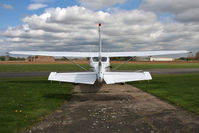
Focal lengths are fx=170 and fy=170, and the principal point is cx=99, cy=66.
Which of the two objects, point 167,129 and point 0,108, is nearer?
point 167,129

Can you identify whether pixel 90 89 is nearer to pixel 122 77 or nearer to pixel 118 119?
pixel 122 77

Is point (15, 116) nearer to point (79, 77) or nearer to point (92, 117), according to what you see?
point (92, 117)

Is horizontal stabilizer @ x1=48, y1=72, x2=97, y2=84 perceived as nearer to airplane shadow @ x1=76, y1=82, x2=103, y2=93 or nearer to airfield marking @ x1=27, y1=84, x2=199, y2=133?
airplane shadow @ x1=76, y1=82, x2=103, y2=93

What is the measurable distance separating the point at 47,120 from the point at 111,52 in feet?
31.3

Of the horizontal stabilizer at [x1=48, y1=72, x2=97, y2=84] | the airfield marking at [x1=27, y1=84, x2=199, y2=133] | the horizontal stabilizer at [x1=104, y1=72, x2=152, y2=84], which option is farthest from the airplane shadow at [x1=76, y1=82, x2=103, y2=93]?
the airfield marking at [x1=27, y1=84, x2=199, y2=133]

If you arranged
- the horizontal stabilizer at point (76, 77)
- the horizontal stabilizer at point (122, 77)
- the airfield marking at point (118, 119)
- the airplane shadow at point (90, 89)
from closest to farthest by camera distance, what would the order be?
the airfield marking at point (118, 119) → the horizontal stabilizer at point (122, 77) → the horizontal stabilizer at point (76, 77) → the airplane shadow at point (90, 89)

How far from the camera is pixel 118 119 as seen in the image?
15.8ft

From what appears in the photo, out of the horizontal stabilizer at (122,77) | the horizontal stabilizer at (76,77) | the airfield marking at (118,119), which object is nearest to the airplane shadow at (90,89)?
the horizontal stabilizer at (76,77)

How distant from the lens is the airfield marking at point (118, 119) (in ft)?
13.7

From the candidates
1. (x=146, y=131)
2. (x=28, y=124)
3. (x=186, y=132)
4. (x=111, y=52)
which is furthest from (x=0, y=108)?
(x=111, y=52)

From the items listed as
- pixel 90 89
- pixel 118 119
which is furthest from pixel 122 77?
pixel 118 119

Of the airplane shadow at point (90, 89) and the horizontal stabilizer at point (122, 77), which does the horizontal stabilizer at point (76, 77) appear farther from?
the airplane shadow at point (90, 89)

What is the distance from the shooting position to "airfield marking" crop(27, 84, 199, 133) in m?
4.17

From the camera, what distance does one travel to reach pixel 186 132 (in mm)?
3936
